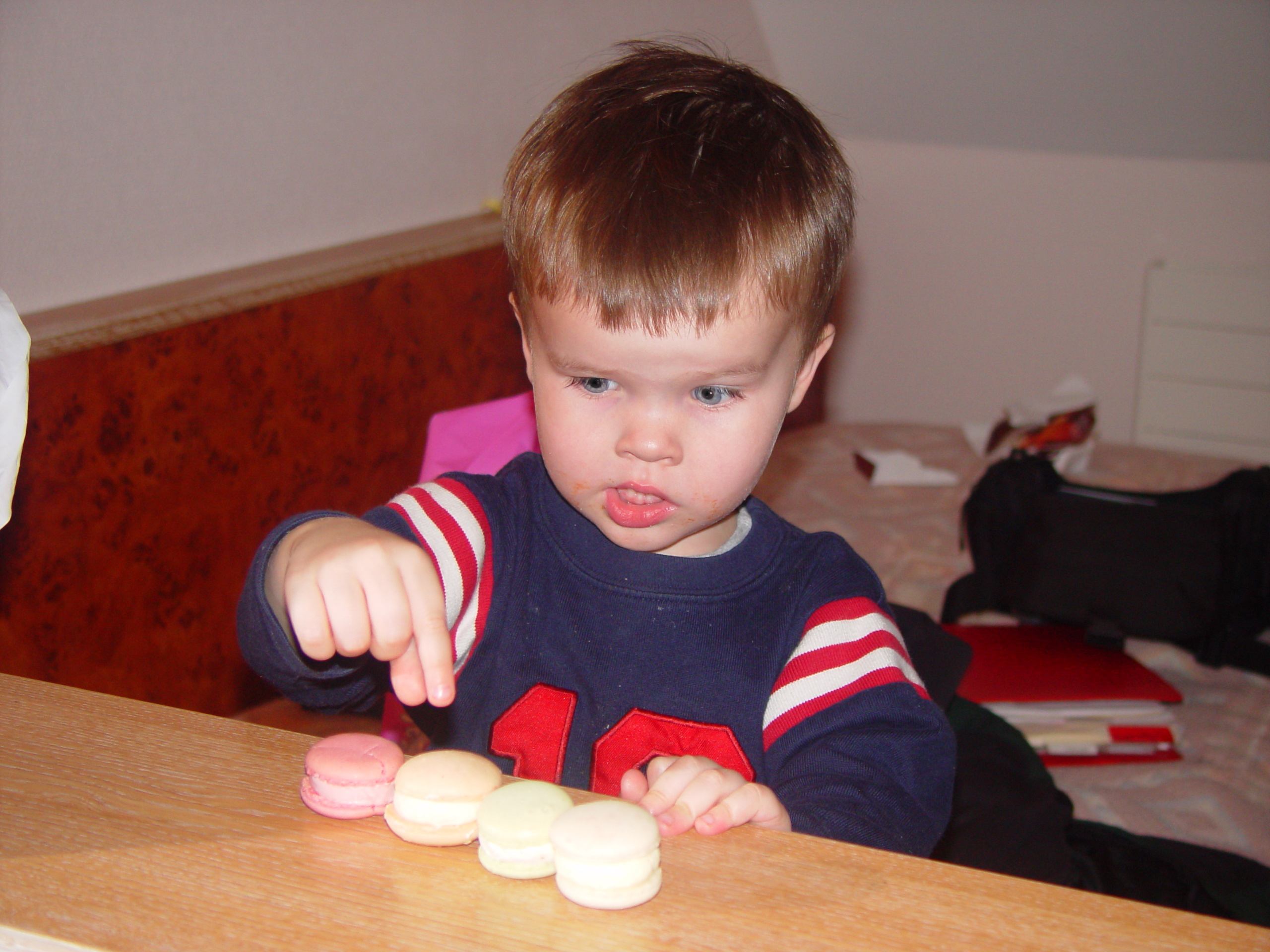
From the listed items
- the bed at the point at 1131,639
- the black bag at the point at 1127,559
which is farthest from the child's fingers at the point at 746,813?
the black bag at the point at 1127,559

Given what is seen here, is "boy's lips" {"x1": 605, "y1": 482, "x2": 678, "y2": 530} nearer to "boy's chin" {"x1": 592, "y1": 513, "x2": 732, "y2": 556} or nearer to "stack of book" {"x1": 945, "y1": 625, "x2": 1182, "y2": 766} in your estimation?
"boy's chin" {"x1": 592, "y1": 513, "x2": 732, "y2": 556}

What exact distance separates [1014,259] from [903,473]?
113 cm

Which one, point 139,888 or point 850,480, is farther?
point 850,480

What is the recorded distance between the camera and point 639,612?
956 mm

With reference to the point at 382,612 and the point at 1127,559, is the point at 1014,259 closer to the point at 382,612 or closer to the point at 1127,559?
the point at 1127,559

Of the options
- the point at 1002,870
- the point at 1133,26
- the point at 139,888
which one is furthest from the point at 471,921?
the point at 1133,26

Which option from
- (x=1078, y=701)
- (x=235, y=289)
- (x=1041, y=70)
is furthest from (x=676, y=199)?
(x=1041, y=70)

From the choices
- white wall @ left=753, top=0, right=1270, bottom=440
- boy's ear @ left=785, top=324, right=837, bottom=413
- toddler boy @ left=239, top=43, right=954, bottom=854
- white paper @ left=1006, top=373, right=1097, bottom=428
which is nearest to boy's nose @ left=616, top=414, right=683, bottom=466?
toddler boy @ left=239, top=43, right=954, bottom=854

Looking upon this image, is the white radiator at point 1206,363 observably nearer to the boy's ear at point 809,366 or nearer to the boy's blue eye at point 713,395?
the boy's ear at point 809,366

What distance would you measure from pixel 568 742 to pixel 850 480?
1680mm

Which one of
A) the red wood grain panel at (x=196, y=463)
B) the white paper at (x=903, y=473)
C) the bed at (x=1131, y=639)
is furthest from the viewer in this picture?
the white paper at (x=903, y=473)

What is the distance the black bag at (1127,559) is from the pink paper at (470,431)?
1029mm

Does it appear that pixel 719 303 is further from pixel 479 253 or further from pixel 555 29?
pixel 555 29

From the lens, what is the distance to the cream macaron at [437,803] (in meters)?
0.52
